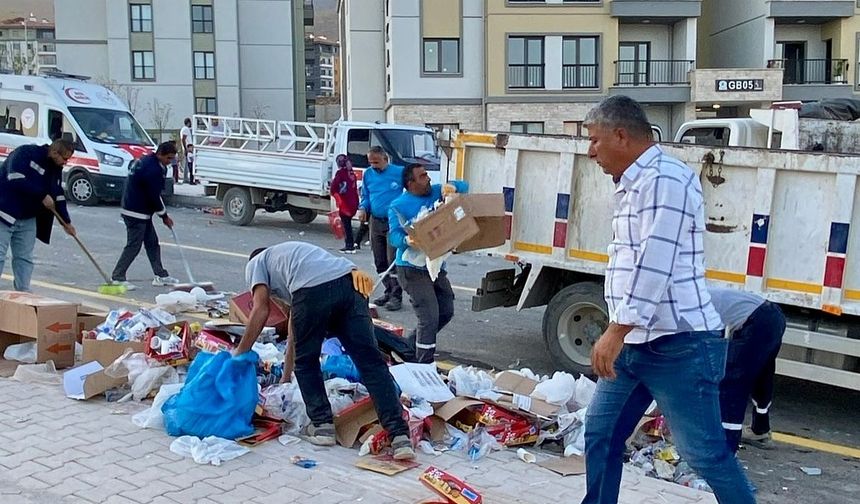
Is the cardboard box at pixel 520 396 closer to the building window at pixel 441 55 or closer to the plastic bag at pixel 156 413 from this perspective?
the plastic bag at pixel 156 413

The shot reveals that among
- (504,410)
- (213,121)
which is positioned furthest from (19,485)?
(213,121)

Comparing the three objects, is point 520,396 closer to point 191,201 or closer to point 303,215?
point 303,215

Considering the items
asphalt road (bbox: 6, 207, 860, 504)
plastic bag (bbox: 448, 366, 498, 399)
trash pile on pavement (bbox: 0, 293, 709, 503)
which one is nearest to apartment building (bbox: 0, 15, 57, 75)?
asphalt road (bbox: 6, 207, 860, 504)

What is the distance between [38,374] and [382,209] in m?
4.41

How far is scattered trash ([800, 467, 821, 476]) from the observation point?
475 centimetres

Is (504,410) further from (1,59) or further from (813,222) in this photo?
(1,59)

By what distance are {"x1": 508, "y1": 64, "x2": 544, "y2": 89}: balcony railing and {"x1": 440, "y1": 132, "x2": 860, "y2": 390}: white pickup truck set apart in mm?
25048

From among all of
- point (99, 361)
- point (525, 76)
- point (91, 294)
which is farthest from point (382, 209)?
point (525, 76)

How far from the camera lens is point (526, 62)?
31406mm

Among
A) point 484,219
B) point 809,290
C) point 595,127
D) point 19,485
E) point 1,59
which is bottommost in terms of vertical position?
point 19,485

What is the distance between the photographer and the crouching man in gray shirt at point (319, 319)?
4.64m

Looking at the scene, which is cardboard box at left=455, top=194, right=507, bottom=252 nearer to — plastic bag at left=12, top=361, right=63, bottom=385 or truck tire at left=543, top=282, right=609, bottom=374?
truck tire at left=543, top=282, right=609, bottom=374

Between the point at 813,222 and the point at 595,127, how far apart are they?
3.01m

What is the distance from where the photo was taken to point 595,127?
3.13m
